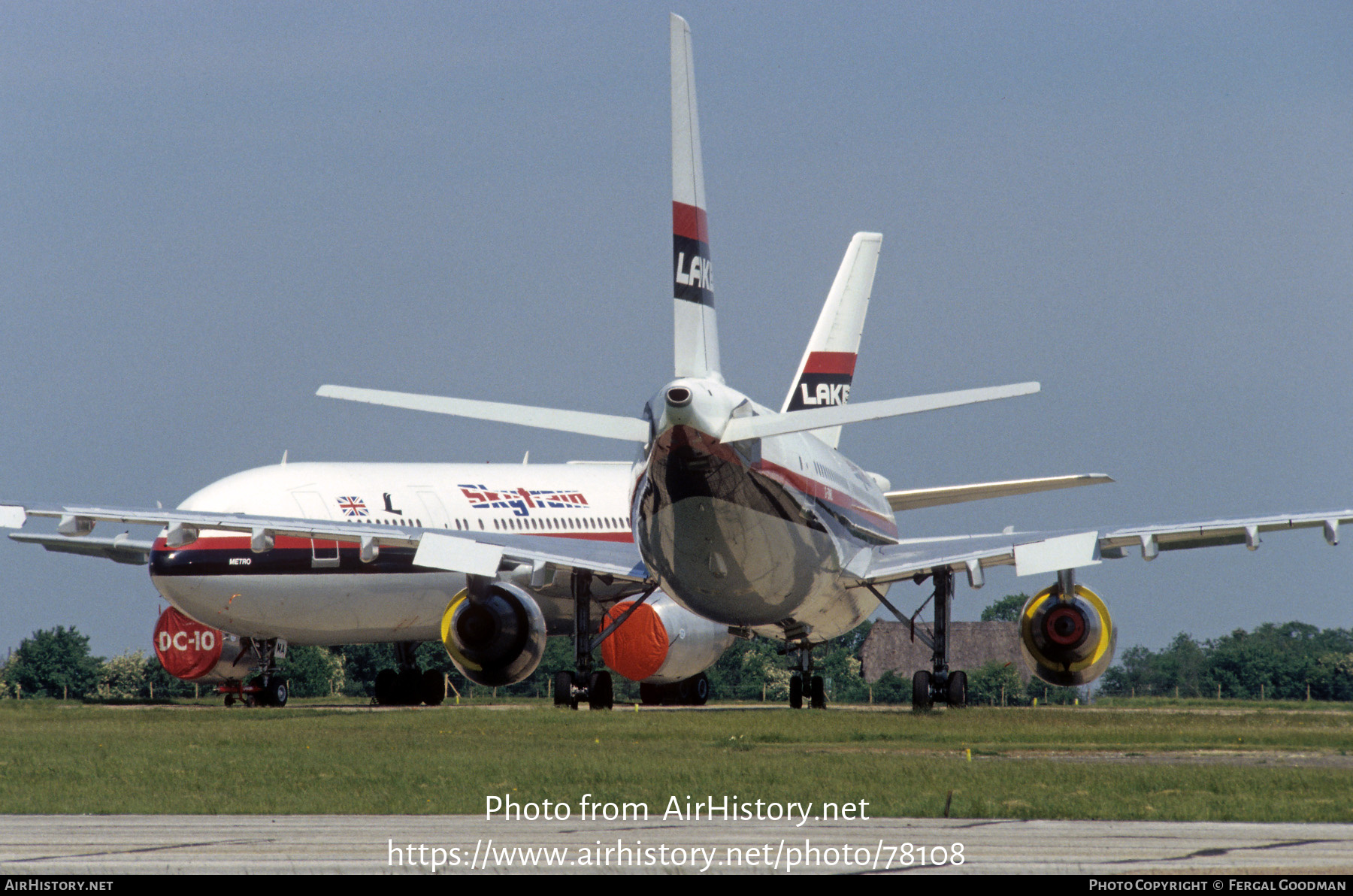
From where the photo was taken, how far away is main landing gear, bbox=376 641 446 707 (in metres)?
40.9

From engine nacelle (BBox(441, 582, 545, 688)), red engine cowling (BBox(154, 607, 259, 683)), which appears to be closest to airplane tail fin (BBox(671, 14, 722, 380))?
engine nacelle (BBox(441, 582, 545, 688))

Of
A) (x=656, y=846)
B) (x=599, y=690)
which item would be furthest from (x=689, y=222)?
(x=656, y=846)

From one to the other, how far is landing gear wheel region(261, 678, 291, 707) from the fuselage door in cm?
361

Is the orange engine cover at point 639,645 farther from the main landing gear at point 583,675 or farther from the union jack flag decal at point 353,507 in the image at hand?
the main landing gear at point 583,675

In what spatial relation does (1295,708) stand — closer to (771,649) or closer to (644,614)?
(644,614)

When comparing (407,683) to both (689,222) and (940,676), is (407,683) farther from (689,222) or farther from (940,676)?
(689,222)

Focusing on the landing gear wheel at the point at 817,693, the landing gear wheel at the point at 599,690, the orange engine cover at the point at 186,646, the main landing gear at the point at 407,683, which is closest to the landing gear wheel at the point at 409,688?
the main landing gear at the point at 407,683

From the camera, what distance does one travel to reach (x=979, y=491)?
32.6 m

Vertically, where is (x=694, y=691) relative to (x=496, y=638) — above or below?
below

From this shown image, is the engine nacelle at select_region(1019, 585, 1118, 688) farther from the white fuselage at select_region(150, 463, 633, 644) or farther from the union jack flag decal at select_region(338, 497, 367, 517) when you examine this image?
the union jack flag decal at select_region(338, 497, 367, 517)

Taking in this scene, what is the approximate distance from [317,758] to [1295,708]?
26951mm

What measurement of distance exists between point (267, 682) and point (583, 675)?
12.9 m

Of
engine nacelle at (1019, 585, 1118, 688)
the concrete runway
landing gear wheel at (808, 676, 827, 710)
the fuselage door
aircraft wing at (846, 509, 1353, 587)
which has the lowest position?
the concrete runway

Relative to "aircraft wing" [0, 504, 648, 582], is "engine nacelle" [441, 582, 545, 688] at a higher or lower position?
lower
